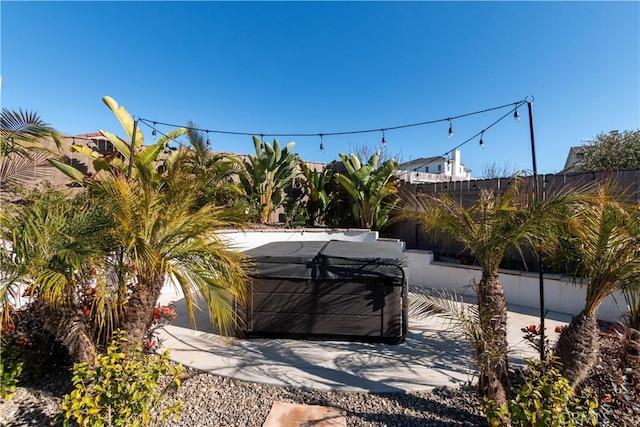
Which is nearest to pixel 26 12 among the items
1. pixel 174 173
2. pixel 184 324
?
pixel 174 173

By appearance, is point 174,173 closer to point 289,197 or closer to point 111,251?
point 111,251

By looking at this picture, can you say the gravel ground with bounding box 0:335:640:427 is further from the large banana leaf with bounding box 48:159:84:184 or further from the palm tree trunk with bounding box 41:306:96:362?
the large banana leaf with bounding box 48:159:84:184

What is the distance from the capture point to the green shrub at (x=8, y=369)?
2.34 meters

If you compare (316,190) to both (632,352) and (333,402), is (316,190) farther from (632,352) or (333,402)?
(632,352)

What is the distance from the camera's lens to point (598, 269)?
232 cm

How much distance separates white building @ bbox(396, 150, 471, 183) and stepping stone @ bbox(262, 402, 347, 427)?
24.9 feet

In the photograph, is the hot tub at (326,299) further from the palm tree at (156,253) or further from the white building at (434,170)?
the white building at (434,170)

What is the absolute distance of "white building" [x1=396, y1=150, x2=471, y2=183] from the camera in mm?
10414

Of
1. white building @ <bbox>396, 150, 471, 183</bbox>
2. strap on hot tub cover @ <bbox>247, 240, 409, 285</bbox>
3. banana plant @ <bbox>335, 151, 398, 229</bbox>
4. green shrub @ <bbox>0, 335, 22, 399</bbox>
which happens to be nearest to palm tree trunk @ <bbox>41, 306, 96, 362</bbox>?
green shrub @ <bbox>0, 335, 22, 399</bbox>

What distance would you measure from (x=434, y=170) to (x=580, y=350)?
28.1 metres

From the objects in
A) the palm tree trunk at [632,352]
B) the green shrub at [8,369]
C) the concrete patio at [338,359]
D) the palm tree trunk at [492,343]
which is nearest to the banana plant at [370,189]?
the concrete patio at [338,359]

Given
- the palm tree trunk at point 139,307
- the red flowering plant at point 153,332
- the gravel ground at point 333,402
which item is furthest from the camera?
the red flowering plant at point 153,332

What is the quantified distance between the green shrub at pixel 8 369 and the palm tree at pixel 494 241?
3797mm

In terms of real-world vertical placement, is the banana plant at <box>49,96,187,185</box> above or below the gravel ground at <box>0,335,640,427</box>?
above
